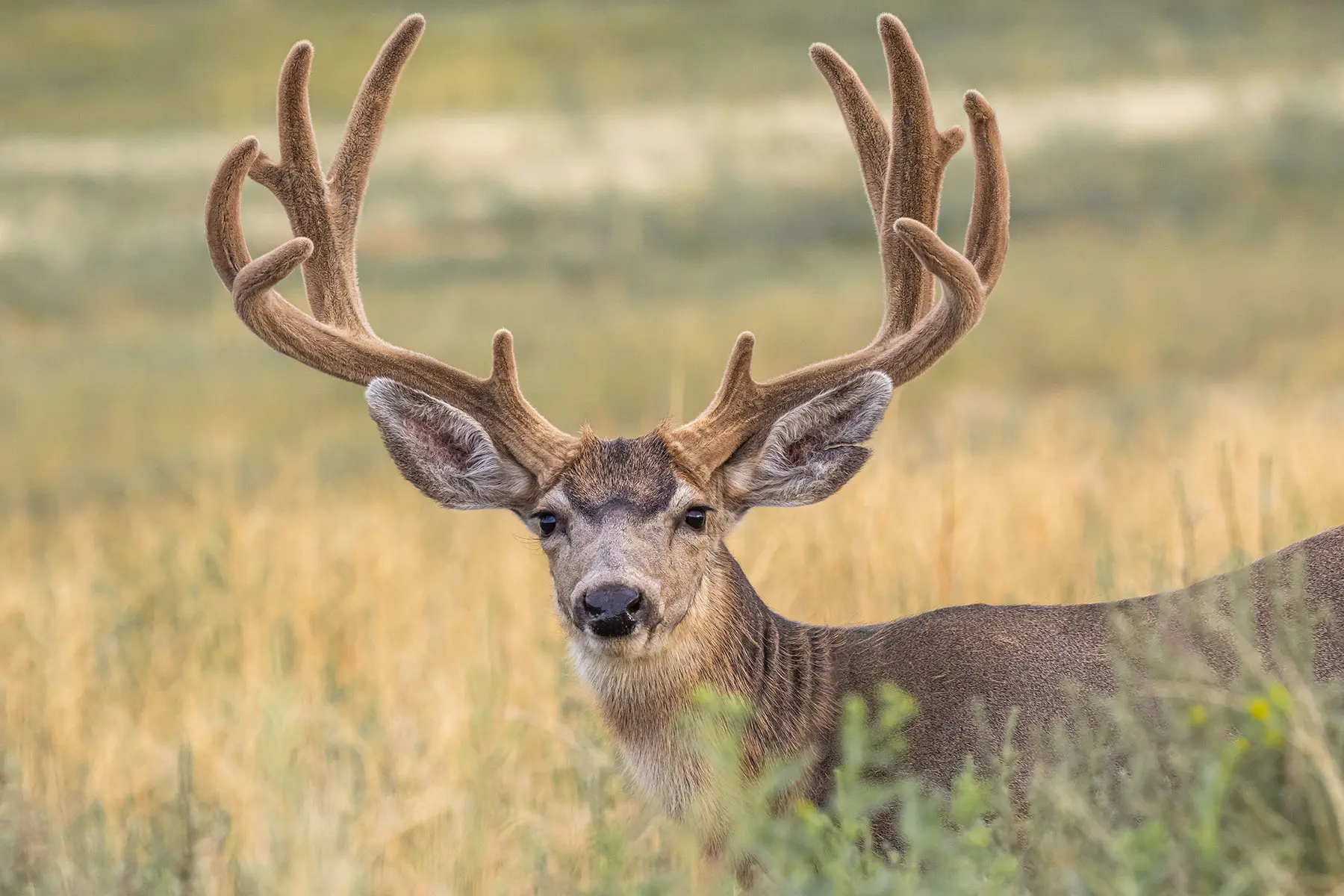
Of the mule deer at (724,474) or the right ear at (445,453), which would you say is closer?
the mule deer at (724,474)

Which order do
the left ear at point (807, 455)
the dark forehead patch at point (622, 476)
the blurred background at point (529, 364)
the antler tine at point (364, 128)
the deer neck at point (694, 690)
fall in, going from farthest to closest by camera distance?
1. the blurred background at point (529, 364)
2. the antler tine at point (364, 128)
3. the left ear at point (807, 455)
4. the dark forehead patch at point (622, 476)
5. the deer neck at point (694, 690)

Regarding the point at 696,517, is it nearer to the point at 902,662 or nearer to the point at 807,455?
the point at 807,455

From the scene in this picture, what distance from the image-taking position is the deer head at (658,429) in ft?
16.3

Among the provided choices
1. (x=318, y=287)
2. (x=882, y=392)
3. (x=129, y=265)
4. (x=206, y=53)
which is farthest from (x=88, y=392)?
(x=206, y=53)

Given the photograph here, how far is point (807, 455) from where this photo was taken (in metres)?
5.36

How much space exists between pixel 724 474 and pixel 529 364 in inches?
730

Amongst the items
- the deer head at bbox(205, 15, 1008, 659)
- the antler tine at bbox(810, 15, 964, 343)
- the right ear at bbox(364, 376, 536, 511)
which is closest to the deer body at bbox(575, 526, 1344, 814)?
the deer head at bbox(205, 15, 1008, 659)

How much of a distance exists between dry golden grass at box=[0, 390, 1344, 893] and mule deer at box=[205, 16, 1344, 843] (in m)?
0.52

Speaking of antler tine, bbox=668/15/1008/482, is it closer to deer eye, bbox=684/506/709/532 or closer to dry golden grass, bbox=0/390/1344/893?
deer eye, bbox=684/506/709/532

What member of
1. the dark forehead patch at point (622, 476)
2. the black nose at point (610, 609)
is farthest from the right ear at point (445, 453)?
the black nose at point (610, 609)

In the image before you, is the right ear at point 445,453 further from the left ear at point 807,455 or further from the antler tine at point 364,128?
the antler tine at point 364,128

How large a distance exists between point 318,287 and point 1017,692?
8.93 ft

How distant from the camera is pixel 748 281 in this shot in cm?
3189

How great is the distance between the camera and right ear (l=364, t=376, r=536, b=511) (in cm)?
531
